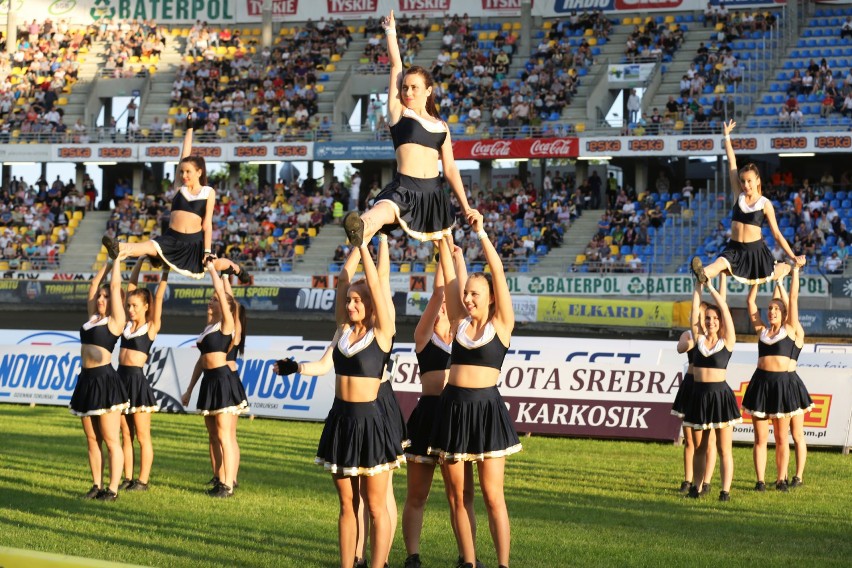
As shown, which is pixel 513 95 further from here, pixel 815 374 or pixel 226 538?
pixel 226 538

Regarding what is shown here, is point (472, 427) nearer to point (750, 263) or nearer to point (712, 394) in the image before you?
point (712, 394)

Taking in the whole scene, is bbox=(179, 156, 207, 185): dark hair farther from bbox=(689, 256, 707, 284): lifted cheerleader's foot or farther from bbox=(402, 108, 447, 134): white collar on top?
bbox=(689, 256, 707, 284): lifted cheerleader's foot

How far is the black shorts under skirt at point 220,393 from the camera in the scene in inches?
467

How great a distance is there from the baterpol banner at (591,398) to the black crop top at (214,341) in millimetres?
6261

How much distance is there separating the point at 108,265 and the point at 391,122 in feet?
13.8

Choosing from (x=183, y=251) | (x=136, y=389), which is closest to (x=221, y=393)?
(x=136, y=389)

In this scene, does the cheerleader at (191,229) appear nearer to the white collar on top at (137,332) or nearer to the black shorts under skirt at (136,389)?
the white collar on top at (137,332)

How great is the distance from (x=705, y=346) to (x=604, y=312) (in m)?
18.3

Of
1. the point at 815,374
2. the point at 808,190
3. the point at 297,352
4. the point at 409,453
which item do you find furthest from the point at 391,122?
the point at 808,190

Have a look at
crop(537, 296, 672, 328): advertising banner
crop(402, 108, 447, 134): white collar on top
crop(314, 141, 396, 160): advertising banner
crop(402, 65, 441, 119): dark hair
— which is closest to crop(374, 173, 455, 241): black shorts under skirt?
crop(402, 108, 447, 134): white collar on top

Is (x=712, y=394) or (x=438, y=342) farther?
(x=712, y=394)

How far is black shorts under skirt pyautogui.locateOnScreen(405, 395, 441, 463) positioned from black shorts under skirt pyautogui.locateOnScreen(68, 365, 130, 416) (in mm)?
4138

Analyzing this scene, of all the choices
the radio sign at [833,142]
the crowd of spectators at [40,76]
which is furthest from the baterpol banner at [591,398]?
the crowd of spectators at [40,76]

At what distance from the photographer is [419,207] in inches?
317
